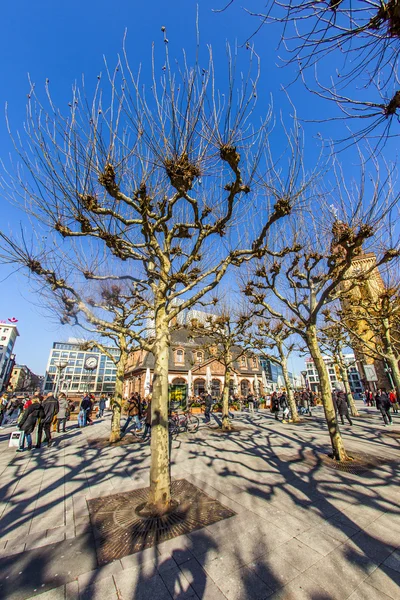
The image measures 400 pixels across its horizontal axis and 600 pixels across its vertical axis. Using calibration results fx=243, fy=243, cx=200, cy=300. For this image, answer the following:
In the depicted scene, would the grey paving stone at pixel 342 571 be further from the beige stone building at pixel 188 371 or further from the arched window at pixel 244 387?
the arched window at pixel 244 387

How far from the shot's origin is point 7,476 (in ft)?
21.7

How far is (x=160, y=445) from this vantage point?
4727 mm

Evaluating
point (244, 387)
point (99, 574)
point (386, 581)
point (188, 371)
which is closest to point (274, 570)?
point (386, 581)

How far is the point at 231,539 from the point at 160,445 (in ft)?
6.01

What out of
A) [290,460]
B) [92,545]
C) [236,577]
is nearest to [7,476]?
[92,545]

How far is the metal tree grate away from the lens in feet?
11.4

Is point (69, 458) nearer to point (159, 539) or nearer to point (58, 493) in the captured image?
point (58, 493)

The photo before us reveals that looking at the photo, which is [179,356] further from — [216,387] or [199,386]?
[216,387]

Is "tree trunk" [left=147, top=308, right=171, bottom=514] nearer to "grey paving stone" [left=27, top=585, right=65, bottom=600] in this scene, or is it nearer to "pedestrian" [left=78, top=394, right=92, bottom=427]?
"grey paving stone" [left=27, top=585, right=65, bottom=600]

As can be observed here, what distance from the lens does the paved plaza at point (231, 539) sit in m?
2.68

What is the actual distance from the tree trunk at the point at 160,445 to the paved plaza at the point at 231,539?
1.05m

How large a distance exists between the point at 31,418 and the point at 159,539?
7.76m

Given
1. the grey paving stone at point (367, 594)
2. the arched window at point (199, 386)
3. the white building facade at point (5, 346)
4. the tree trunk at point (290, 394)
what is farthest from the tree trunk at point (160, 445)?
the white building facade at point (5, 346)

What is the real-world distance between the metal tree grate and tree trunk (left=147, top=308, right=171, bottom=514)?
0.88 ft
